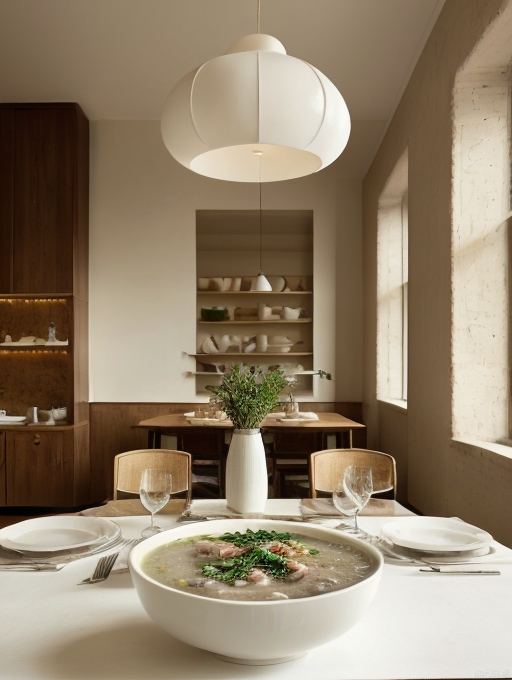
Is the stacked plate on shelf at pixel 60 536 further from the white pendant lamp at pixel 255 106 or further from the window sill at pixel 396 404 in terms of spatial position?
the window sill at pixel 396 404

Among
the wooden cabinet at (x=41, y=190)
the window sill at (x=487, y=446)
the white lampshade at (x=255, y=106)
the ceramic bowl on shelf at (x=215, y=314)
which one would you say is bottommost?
the window sill at (x=487, y=446)

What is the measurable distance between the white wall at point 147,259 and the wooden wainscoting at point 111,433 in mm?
95

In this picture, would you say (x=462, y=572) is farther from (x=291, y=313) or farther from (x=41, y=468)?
(x=291, y=313)

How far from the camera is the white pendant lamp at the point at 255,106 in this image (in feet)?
5.06

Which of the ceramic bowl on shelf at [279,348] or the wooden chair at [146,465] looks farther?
the ceramic bowl on shelf at [279,348]

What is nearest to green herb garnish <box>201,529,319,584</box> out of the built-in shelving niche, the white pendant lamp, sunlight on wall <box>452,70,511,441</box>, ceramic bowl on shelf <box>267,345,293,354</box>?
the white pendant lamp

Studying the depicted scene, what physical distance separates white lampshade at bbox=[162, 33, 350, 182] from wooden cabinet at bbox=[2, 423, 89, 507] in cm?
378

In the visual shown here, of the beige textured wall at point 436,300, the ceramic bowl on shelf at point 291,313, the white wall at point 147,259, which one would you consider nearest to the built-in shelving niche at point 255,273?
the ceramic bowl on shelf at point 291,313

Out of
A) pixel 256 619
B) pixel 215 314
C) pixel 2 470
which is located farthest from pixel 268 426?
pixel 256 619

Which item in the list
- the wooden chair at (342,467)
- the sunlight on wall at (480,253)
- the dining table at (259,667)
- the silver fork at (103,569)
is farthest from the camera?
the sunlight on wall at (480,253)

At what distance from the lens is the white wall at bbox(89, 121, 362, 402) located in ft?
18.7

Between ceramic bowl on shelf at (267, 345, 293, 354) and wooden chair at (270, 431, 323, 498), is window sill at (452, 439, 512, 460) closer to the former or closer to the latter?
wooden chair at (270, 431, 323, 498)

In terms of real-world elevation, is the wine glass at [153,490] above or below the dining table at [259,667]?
above

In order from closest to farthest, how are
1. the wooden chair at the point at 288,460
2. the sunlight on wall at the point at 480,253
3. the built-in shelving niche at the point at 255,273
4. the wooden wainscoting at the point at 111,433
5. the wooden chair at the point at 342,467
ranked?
the wooden chair at the point at 342,467, the sunlight on wall at the point at 480,253, the wooden chair at the point at 288,460, the wooden wainscoting at the point at 111,433, the built-in shelving niche at the point at 255,273
